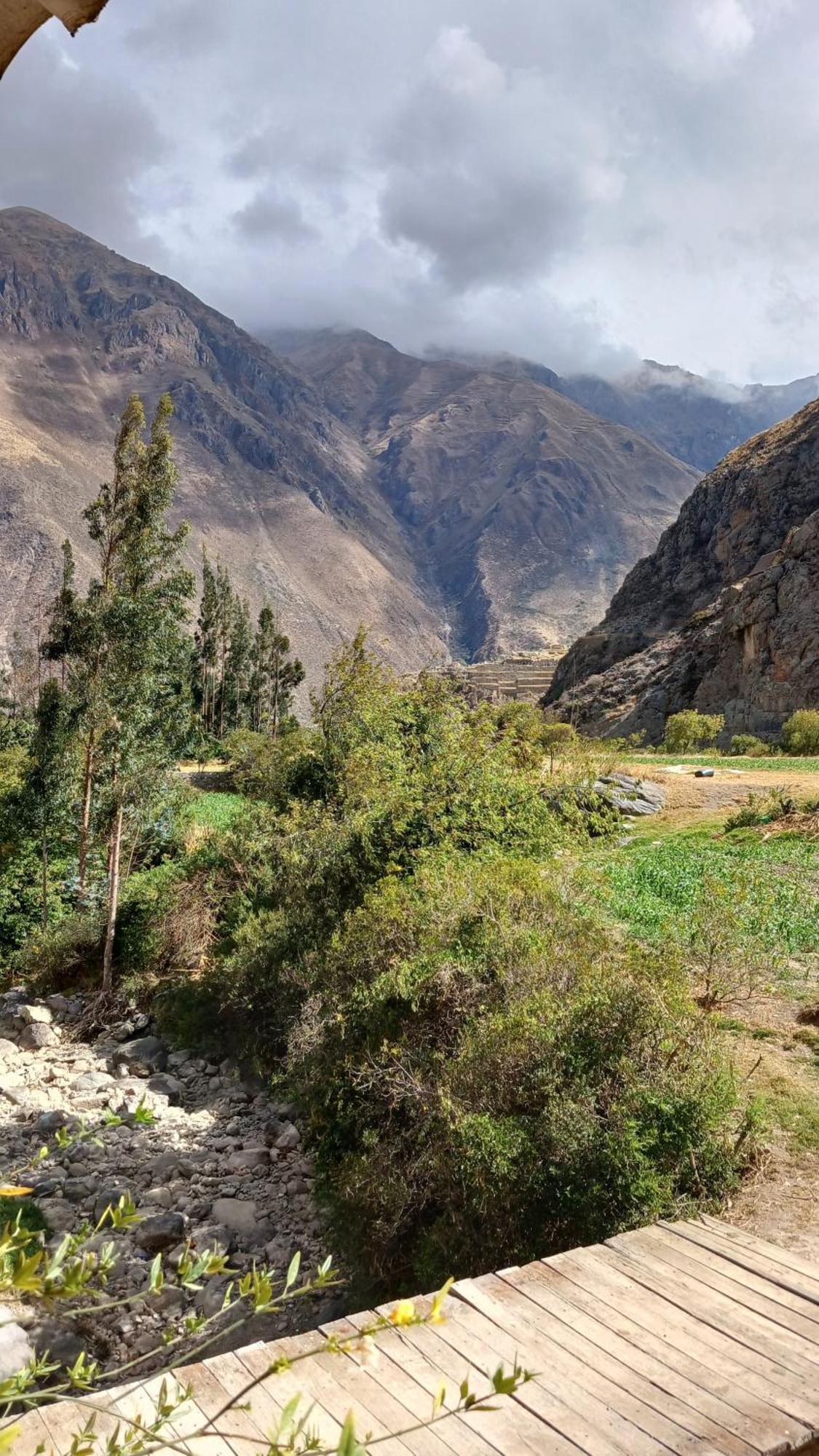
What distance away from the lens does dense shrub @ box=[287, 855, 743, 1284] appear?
5391mm

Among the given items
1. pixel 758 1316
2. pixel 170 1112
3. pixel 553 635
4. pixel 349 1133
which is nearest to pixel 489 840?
pixel 349 1133

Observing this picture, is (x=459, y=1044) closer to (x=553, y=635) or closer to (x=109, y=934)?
(x=109, y=934)

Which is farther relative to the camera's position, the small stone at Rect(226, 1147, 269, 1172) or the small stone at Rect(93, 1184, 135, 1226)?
the small stone at Rect(226, 1147, 269, 1172)

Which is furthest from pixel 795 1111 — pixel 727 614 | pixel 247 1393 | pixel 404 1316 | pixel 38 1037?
pixel 727 614

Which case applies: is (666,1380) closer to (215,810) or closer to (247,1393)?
(247,1393)

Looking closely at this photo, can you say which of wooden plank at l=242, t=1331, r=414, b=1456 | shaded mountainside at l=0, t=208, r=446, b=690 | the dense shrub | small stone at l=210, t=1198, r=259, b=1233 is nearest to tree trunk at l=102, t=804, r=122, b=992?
small stone at l=210, t=1198, r=259, b=1233

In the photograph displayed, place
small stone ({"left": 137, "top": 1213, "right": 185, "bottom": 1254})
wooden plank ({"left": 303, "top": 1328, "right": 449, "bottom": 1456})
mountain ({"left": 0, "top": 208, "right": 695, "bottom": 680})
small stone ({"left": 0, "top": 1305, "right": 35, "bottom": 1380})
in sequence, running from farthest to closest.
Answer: mountain ({"left": 0, "top": 208, "right": 695, "bottom": 680}) → small stone ({"left": 137, "top": 1213, "right": 185, "bottom": 1254}) → small stone ({"left": 0, "top": 1305, "right": 35, "bottom": 1380}) → wooden plank ({"left": 303, "top": 1328, "right": 449, "bottom": 1456})

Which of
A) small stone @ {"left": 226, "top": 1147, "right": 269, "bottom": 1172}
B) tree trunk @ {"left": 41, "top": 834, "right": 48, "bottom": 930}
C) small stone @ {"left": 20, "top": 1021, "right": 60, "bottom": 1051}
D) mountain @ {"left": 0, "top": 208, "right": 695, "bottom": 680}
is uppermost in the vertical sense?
mountain @ {"left": 0, "top": 208, "right": 695, "bottom": 680}

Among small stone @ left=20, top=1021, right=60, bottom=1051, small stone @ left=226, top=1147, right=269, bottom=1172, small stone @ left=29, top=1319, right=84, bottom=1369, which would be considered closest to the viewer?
small stone @ left=29, top=1319, right=84, bottom=1369

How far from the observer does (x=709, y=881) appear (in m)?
9.30

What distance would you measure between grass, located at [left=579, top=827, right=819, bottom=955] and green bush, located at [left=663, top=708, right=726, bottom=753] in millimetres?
23752

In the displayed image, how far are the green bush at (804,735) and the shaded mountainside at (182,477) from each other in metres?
82.3

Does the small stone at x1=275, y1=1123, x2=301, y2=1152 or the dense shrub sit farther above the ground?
the dense shrub

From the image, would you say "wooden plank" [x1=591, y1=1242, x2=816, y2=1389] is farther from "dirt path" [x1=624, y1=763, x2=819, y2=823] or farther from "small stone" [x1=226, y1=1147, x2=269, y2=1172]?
"dirt path" [x1=624, y1=763, x2=819, y2=823]
